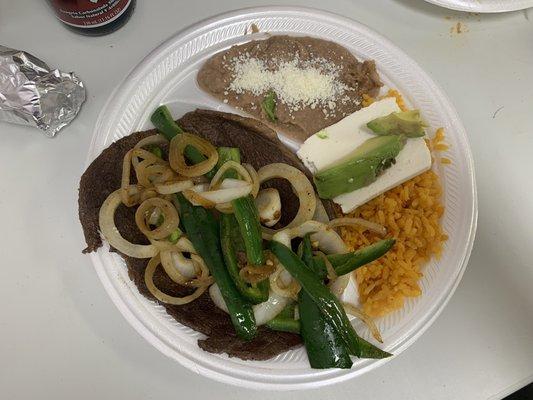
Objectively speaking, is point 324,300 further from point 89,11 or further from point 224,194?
point 89,11

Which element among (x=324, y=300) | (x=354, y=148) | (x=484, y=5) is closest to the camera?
(x=324, y=300)

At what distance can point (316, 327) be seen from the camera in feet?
3.89

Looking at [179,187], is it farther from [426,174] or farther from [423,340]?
[423,340]

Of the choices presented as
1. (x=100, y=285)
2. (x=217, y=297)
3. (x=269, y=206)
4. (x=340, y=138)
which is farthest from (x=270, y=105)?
(x=100, y=285)

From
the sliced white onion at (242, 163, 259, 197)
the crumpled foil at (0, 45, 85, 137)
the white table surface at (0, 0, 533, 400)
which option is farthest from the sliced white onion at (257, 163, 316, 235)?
the crumpled foil at (0, 45, 85, 137)

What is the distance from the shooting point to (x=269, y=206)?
1233mm

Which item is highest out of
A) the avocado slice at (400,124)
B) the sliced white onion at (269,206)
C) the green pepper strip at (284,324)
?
the avocado slice at (400,124)

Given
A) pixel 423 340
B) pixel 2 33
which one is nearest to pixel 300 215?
pixel 423 340

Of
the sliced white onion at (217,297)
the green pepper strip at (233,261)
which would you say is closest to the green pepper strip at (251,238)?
the green pepper strip at (233,261)

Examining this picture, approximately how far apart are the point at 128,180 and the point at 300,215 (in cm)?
44

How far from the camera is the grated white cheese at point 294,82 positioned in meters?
1.41

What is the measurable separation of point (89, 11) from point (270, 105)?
0.54m

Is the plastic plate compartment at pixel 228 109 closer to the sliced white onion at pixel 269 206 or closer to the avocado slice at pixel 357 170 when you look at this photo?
the avocado slice at pixel 357 170

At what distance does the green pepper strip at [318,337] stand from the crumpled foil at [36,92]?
0.79 meters
